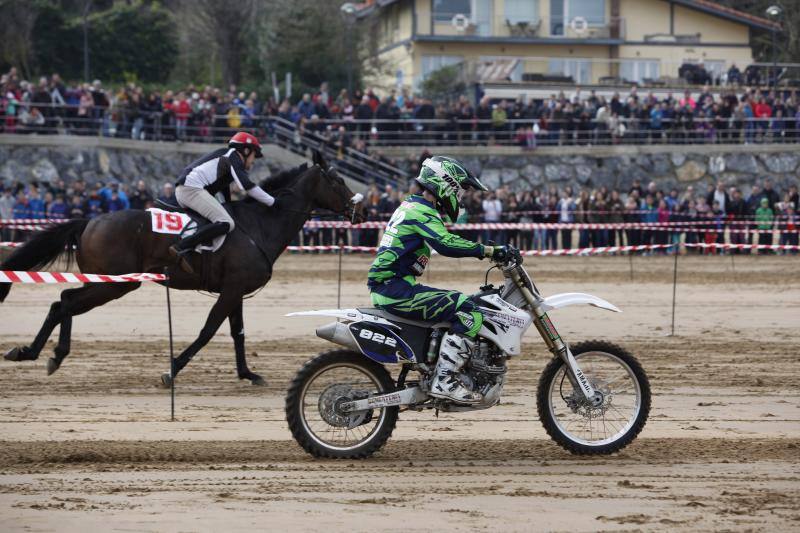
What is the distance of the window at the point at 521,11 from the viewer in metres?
48.7

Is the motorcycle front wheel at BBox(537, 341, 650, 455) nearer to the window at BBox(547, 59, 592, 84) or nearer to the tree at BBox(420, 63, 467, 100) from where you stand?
the tree at BBox(420, 63, 467, 100)

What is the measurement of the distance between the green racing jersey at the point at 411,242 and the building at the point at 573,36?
38961 mm

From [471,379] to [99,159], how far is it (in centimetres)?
2342

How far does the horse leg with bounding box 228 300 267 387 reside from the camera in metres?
12.0

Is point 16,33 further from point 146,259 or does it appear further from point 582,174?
point 146,259

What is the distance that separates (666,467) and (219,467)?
121 inches

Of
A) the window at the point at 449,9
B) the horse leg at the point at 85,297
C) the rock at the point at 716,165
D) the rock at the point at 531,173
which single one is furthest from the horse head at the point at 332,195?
the window at the point at 449,9

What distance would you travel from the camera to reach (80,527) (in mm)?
6512

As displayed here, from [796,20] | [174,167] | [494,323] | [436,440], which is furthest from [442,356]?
[796,20]

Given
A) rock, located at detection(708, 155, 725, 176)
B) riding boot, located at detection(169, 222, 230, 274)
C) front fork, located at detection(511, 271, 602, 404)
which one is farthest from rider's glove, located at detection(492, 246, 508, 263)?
rock, located at detection(708, 155, 725, 176)

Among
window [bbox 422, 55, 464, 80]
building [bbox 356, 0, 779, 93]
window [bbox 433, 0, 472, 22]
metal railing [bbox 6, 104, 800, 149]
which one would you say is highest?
window [bbox 433, 0, 472, 22]

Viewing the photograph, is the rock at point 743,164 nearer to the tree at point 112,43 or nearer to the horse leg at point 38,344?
the tree at point 112,43

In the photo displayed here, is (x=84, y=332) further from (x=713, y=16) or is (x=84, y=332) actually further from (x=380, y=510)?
(x=713, y=16)

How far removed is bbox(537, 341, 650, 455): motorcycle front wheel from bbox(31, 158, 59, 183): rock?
22.8 metres
